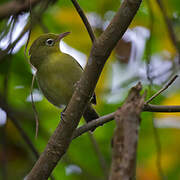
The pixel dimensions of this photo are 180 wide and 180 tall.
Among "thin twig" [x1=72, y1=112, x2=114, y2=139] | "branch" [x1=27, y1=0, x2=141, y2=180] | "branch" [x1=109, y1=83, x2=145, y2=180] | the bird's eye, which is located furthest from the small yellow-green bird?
"branch" [x1=109, y1=83, x2=145, y2=180]

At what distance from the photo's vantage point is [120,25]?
81.7 inches

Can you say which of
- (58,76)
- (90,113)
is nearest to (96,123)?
(58,76)

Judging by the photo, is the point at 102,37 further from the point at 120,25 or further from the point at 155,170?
the point at 155,170

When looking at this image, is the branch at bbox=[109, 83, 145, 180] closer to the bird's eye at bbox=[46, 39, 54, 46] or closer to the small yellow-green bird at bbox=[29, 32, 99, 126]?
the small yellow-green bird at bbox=[29, 32, 99, 126]

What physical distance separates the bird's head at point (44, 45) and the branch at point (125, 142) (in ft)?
8.96

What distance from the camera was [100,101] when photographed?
4.43 meters

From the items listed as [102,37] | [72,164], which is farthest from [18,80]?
[102,37]

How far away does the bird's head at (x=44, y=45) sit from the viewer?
4.24 meters

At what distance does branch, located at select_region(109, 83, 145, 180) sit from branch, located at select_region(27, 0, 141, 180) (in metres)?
0.59

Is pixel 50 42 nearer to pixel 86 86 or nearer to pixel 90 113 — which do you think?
pixel 90 113

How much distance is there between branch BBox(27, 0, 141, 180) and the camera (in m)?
→ 2.07

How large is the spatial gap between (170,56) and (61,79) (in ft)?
5.50

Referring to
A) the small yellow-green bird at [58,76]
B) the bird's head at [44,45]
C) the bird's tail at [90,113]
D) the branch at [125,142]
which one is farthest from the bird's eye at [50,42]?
the branch at [125,142]

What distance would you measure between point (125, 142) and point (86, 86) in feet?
2.72
